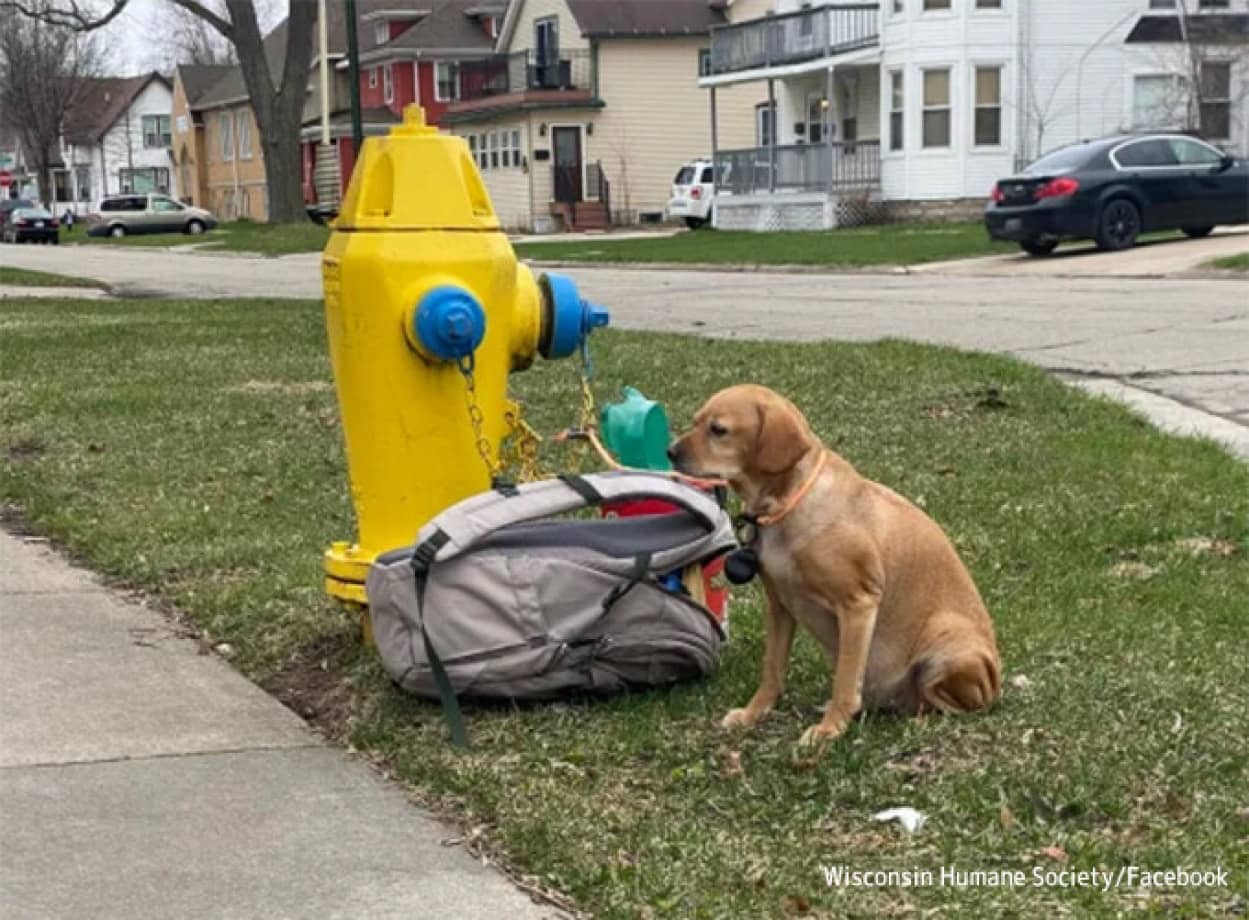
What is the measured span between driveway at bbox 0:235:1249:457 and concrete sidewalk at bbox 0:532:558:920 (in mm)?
5484

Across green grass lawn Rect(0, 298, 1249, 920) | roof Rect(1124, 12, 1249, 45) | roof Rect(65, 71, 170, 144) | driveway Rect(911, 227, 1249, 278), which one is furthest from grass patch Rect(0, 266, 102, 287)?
roof Rect(65, 71, 170, 144)

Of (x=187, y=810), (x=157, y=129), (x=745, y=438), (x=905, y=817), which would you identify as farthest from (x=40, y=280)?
(x=157, y=129)

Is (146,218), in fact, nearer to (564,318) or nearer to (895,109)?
(895,109)

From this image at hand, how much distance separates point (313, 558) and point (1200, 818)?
3.68 meters

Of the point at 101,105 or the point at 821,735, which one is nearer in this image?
the point at 821,735

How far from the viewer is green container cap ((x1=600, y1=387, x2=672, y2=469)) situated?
514 centimetres

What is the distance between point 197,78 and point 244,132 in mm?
8443

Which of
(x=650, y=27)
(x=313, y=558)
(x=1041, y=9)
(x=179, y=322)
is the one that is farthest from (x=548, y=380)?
(x=650, y=27)

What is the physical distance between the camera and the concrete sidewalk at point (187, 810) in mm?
3430

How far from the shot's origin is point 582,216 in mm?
49062

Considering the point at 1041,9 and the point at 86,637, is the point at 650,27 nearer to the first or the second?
the point at 1041,9

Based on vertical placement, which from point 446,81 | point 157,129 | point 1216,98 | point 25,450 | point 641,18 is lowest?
point 25,450

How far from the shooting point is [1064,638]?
16.3ft

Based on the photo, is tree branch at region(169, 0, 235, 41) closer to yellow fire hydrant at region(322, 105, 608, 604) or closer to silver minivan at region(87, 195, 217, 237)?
silver minivan at region(87, 195, 217, 237)
